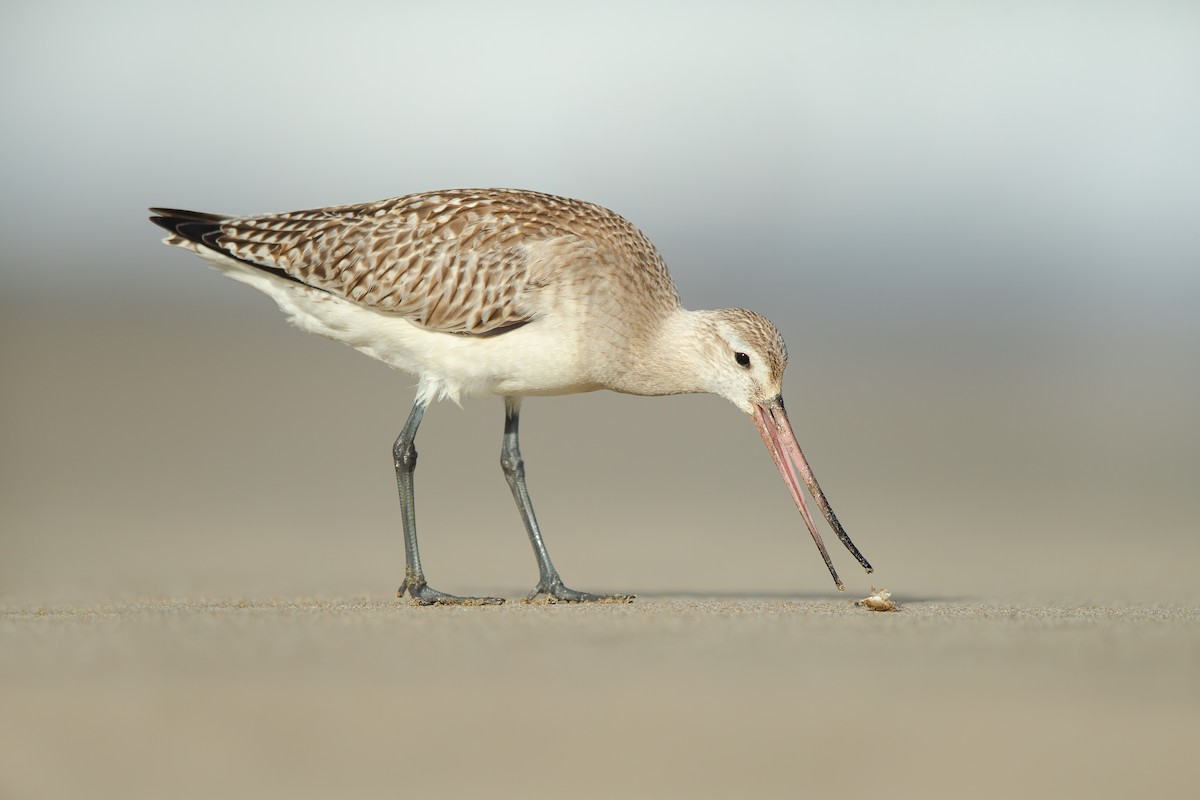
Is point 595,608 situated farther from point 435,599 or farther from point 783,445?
point 783,445

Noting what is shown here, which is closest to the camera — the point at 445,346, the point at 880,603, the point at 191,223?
the point at 880,603

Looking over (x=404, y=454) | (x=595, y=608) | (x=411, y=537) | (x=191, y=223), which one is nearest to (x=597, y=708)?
(x=595, y=608)

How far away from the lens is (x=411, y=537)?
33.6 ft

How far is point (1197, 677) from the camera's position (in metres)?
7.32

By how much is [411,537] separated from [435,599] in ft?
1.66

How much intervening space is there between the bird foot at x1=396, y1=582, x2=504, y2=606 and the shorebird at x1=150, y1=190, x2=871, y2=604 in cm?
1

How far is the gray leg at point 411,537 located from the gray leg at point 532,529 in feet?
1.19

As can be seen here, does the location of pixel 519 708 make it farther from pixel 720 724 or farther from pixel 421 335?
pixel 421 335

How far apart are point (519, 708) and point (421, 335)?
4.37m

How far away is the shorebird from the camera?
1014cm

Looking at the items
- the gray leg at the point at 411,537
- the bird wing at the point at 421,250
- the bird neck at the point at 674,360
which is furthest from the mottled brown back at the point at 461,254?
the gray leg at the point at 411,537

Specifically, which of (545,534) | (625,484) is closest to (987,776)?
(545,534)

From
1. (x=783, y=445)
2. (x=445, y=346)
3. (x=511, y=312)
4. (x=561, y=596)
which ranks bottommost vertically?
(x=561, y=596)

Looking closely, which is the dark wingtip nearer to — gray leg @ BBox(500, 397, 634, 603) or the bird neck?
gray leg @ BBox(500, 397, 634, 603)
